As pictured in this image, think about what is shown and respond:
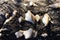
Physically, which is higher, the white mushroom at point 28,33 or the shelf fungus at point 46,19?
the shelf fungus at point 46,19

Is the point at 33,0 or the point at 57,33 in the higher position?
the point at 33,0

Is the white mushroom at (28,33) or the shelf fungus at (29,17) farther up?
the shelf fungus at (29,17)

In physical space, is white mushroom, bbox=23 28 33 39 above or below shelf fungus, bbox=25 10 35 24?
below

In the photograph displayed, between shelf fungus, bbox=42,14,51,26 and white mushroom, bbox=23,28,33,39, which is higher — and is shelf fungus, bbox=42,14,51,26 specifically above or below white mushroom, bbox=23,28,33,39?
above

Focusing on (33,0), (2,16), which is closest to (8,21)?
(2,16)

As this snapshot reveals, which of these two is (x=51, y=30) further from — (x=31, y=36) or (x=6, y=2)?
(x=6, y=2)

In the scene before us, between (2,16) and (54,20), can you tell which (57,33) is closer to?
(54,20)

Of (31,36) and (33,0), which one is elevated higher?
(33,0)

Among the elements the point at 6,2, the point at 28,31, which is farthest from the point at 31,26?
the point at 6,2
